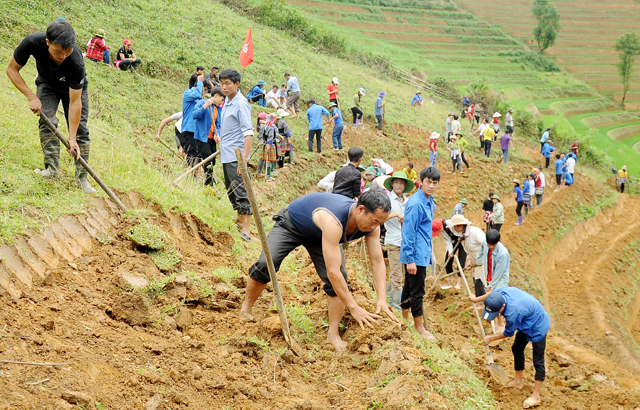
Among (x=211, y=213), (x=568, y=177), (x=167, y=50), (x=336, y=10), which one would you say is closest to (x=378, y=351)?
(x=211, y=213)

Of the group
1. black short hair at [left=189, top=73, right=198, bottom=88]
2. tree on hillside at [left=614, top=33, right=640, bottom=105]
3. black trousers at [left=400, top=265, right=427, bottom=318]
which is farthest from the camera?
tree on hillside at [left=614, top=33, right=640, bottom=105]

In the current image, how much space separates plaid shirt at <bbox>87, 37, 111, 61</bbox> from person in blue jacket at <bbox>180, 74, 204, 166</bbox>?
21.9 feet

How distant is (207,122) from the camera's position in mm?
9133

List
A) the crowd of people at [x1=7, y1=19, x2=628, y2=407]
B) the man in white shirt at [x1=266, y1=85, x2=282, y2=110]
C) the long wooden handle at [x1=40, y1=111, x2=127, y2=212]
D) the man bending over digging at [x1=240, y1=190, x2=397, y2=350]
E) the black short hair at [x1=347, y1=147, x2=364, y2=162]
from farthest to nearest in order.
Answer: the man in white shirt at [x1=266, y1=85, x2=282, y2=110]
the black short hair at [x1=347, y1=147, x2=364, y2=162]
the long wooden handle at [x1=40, y1=111, x2=127, y2=212]
the crowd of people at [x1=7, y1=19, x2=628, y2=407]
the man bending over digging at [x1=240, y1=190, x2=397, y2=350]

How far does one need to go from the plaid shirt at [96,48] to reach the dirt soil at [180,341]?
980 cm

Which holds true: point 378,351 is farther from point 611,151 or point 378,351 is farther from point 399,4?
point 399,4

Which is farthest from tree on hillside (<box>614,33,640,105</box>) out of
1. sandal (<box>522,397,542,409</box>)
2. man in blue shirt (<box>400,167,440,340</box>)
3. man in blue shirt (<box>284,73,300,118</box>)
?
man in blue shirt (<box>400,167,440,340</box>)

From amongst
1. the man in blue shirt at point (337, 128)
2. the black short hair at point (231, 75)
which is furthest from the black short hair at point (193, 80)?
the man in blue shirt at point (337, 128)

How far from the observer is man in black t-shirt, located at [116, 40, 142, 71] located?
51.5 ft

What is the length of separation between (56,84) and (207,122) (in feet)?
11.4

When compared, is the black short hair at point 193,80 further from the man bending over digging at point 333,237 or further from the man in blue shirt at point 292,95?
the man in blue shirt at point 292,95

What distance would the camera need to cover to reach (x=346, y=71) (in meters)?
29.5

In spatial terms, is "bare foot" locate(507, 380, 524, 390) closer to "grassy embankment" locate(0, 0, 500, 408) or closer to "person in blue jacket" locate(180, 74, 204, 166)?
"grassy embankment" locate(0, 0, 500, 408)

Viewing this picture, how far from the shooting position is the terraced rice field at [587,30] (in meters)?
58.8
